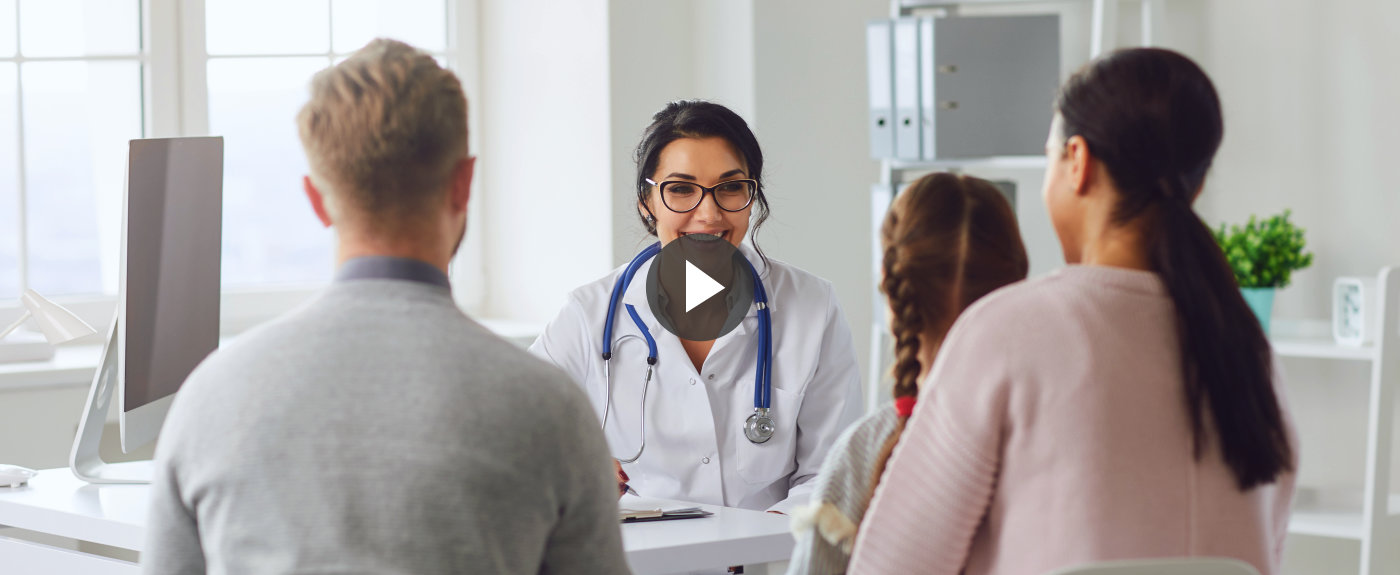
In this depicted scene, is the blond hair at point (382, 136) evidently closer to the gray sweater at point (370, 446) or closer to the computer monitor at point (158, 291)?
the gray sweater at point (370, 446)

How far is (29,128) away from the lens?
3.14 m

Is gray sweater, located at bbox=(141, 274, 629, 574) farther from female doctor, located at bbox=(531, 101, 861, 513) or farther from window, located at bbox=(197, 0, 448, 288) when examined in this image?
window, located at bbox=(197, 0, 448, 288)

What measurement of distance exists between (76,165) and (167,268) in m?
1.55

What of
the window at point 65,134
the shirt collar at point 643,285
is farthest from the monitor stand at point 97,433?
the window at point 65,134

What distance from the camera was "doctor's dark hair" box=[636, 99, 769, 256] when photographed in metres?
2.05

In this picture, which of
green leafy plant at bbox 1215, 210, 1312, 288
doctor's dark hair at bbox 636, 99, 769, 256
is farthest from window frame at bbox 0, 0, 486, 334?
green leafy plant at bbox 1215, 210, 1312, 288

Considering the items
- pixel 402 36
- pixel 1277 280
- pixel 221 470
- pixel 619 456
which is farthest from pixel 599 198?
pixel 221 470

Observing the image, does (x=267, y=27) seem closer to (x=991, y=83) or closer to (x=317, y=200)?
(x=991, y=83)

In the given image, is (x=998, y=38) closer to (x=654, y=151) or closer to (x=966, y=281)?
(x=654, y=151)

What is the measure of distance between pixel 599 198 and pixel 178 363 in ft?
4.94

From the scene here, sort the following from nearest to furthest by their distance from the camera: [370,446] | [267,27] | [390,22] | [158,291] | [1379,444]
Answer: [370,446]
[158,291]
[1379,444]
[267,27]
[390,22]

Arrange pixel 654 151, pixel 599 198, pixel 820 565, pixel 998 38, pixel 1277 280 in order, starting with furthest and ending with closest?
pixel 599 198
pixel 998 38
pixel 1277 280
pixel 654 151
pixel 820 565
